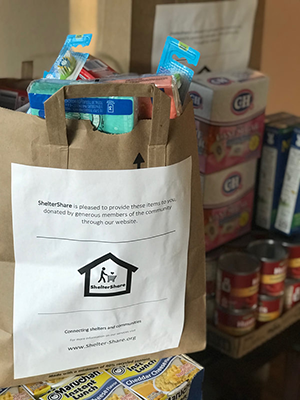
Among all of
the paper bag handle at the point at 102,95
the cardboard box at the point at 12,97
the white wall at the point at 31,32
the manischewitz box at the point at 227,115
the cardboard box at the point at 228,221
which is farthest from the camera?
the cardboard box at the point at 228,221

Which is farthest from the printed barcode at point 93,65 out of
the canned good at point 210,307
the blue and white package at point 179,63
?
the canned good at point 210,307

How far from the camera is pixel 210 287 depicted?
1.15m

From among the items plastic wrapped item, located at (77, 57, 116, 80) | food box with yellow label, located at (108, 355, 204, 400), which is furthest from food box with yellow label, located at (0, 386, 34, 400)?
plastic wrapped item, located at (77, 57, 116, 80)

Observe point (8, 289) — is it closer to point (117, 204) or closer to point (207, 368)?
point (117, 204)

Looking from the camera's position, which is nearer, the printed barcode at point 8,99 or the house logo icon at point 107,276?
the house logo icon at point 107,276

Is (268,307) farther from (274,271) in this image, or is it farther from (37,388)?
(37,388)

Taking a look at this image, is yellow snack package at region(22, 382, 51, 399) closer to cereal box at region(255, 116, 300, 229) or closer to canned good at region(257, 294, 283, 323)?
canned good at region(257, 294, 283, 323)

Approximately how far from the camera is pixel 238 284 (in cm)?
107

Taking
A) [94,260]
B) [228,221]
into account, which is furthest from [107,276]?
[228,221]

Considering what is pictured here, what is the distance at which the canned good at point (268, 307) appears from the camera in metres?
1.14

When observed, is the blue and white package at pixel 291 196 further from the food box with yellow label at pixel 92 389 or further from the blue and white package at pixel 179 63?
the food box with yellow label at pixel 92 389

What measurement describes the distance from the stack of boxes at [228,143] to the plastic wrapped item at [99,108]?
45 centimetres

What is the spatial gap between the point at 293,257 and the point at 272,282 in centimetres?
11

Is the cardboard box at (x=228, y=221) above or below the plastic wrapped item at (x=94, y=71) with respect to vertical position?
below
